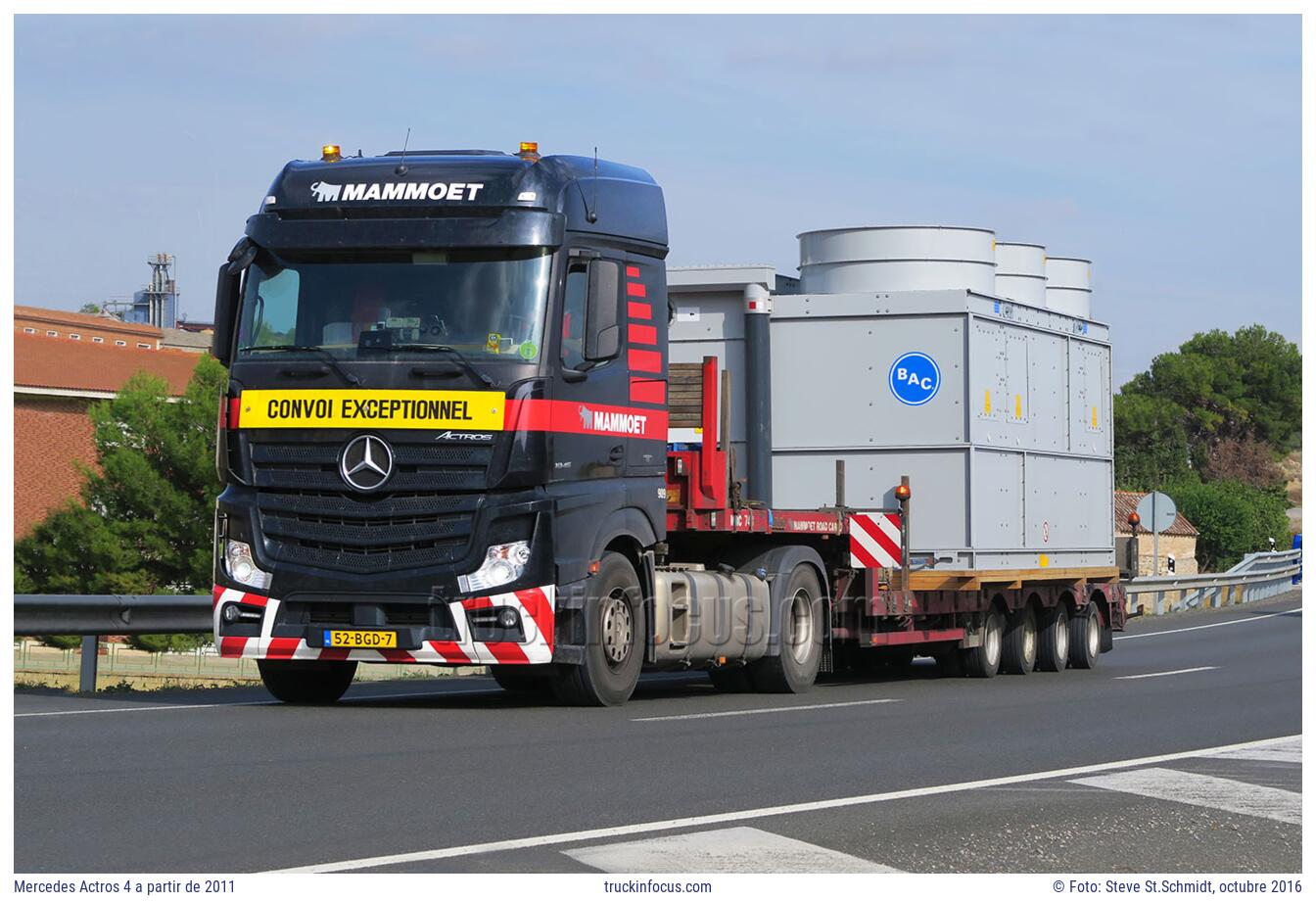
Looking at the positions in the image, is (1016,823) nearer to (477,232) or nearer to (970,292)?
(477,232)

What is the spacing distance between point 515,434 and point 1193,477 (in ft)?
348

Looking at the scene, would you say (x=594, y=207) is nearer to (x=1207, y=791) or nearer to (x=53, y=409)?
(x=1207, y=791)

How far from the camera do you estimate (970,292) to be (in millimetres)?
18484

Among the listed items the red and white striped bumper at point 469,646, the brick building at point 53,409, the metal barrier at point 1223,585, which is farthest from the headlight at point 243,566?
the brick building at point 53,409

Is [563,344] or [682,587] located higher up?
[563,344]

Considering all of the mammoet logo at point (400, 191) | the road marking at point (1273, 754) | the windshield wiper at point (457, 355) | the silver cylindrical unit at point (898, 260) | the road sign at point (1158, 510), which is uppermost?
the silver cylindrical unit at point (898, 260)

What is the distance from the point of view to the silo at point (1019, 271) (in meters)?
20.3

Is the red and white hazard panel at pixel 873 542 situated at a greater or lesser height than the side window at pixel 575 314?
lesser

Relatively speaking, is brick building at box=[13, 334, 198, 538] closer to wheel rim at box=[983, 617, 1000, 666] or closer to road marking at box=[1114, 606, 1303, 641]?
road marking at box=[1114, 606, 1303, 641]

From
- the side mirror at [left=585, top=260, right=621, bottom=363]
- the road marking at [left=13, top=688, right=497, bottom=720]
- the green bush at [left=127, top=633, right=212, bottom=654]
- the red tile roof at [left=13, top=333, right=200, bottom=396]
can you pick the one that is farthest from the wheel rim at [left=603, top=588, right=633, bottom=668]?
the red tile roof at [left=13, top=333, right=200, bottom=396]

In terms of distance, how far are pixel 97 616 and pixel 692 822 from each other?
891 cm

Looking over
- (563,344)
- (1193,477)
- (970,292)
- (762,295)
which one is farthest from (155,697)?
(1193,477)

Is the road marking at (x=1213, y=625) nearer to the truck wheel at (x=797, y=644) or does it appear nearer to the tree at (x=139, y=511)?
the truck wheel at (x=797, y=644)

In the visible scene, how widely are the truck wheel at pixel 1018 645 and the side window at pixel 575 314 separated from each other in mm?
8407
